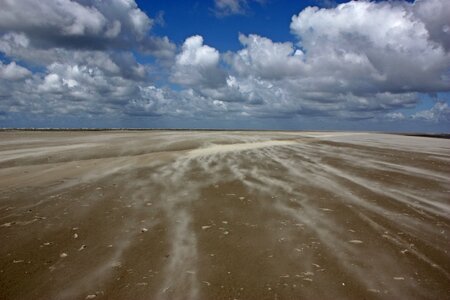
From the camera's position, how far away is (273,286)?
4.28 metres

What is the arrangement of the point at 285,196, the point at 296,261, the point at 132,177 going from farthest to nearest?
1. the point at 132,177
2. the point at 285,196
3. the point at 296,261

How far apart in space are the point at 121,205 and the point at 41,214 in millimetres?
1635

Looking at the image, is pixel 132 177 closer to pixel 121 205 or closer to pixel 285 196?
pixel 121 205

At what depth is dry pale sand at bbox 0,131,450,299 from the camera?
14.1 feet

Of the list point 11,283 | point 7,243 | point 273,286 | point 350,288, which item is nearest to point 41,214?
point 7,243

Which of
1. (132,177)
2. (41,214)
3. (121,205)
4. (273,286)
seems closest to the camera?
(273,286)

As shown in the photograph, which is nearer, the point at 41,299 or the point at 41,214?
the point at 41,299

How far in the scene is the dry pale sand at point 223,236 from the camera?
14.1 ft

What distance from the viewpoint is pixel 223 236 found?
5.97 metres

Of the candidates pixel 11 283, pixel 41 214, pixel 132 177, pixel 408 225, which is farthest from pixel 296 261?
pixel 132 177

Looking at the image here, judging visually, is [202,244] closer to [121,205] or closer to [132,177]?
[121,205]

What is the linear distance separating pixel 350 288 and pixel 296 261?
35.2 inches

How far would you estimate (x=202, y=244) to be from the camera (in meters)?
5.59

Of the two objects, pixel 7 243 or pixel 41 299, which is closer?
pixel 41 299
